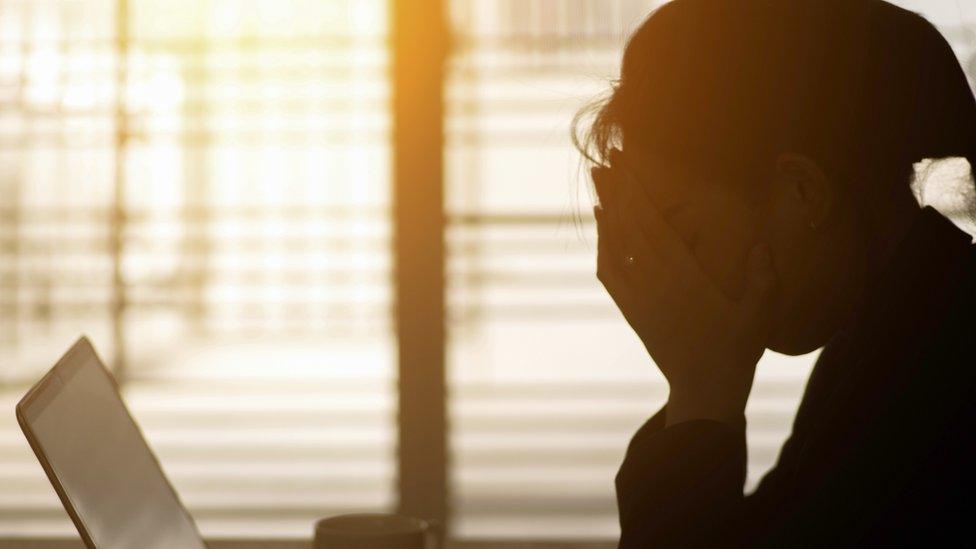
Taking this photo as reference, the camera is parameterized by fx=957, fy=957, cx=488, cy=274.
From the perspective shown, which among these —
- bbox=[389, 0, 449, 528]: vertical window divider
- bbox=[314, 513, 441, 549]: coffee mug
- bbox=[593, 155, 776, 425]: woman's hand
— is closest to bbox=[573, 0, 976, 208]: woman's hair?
bbox=[593, 155, 776, 425]: woman's hand

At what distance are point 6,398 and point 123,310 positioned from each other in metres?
0.29

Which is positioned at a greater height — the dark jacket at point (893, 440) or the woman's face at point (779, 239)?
the woman's face at point (779, 239)

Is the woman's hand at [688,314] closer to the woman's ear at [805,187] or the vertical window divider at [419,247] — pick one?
the woman's ear at [805,187]

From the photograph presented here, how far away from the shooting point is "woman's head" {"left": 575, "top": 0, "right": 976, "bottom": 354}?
70cm

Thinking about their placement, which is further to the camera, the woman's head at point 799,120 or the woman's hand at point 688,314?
the woman's hand at point 688,314

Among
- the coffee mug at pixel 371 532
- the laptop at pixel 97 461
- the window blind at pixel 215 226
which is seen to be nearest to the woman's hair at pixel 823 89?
the coffee mug at pixel 371 532

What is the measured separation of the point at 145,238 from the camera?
1.85 meters

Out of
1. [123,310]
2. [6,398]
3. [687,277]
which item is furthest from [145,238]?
[687,277]

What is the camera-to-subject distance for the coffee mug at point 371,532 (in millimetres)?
734

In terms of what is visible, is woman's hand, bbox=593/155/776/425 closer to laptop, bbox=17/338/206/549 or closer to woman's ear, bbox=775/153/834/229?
woman's ear, bbox=775/153/834/229

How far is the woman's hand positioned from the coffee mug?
25 centimetres

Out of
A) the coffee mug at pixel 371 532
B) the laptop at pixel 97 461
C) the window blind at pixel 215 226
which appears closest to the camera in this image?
the laptop at pixel 97 461

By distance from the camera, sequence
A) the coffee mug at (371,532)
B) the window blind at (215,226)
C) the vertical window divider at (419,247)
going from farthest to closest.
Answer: the window blind at (215,226)
the vertical window divider at (419,247)
the coffee mug at (371,532)

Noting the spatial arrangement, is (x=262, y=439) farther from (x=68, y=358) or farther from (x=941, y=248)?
(x=941, y=248)
